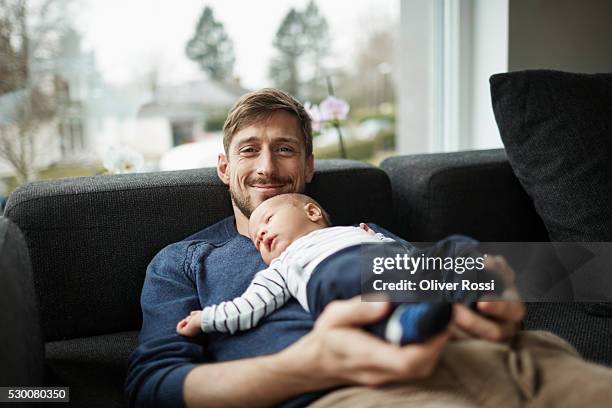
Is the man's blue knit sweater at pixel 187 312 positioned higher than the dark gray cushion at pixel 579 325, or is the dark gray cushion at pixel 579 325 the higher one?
the man's blue knit sweater at pixel 187 312

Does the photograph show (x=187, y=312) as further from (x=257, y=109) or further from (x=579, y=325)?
(x=579, y=325)

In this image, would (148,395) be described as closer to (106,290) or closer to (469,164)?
(106,290)

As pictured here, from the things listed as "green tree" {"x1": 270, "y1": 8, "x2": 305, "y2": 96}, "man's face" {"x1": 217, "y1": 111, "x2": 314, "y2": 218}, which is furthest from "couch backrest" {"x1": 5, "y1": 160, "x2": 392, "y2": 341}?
"green tree" {"x1": 270, "y1": 8, "x2": 305, "y2": 96}

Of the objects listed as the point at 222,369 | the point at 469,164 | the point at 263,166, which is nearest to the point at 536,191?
the point at 469,164

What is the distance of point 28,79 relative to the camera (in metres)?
1.89

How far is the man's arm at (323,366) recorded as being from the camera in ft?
2.70

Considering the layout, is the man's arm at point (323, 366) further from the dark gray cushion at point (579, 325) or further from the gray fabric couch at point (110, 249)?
the dark gray cushion at point (579, 325)

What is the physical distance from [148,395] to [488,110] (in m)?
Answer: 1.78

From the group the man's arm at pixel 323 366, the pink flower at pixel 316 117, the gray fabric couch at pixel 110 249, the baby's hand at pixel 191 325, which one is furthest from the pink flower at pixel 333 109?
the man's arm at pixel 323 366

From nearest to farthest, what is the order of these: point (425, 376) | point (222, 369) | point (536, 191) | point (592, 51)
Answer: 1. point (425, 376)
2. point (222, 369)
3. point (536, 191)
4. point (592, 51)

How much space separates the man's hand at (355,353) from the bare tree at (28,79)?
138 centimetres

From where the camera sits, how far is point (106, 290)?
1.42 m

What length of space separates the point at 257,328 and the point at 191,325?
0.12 metres

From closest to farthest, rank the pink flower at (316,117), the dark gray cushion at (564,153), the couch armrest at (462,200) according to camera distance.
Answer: the dark gray cushion at (564,153) → the couch armrest at (462,200) → the pink flower at (316,117)
